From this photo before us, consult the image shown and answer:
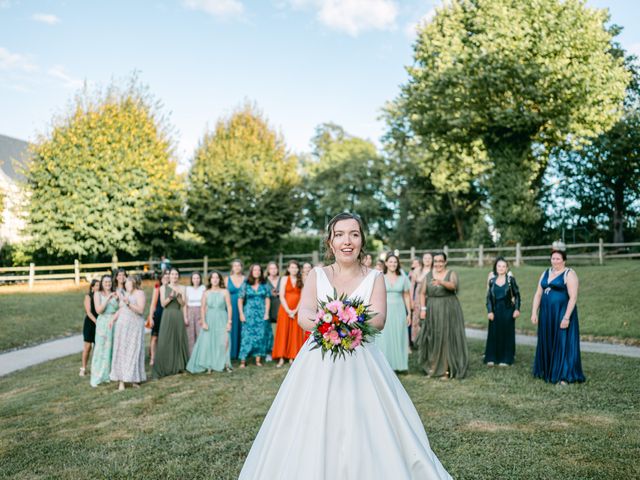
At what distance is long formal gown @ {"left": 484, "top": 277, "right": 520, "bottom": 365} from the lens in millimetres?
10422

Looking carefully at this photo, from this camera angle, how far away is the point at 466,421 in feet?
A: 21.3

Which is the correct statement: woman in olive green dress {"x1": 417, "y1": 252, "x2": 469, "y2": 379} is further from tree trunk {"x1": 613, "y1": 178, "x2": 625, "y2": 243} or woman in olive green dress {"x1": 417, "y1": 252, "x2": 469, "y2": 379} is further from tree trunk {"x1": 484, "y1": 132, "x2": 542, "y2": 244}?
tree trunk {"x1": 613, "y1": 178, "x2": 625, "y2": 243}

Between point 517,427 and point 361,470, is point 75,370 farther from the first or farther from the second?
point 361,470

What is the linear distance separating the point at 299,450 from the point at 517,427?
3920 mm

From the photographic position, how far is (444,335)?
952cm

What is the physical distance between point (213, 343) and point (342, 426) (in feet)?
25.4

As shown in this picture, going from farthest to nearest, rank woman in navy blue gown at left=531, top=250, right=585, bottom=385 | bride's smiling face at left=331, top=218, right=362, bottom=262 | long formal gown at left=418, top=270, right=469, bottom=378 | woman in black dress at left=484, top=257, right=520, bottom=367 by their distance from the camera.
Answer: woman in black dress at left=484, top=257, right=520, bottom=367 < long formal gown at left=418, top=270, right=469, bottom=378 < woman in navy blue gown at left=531, top=250, right=585, bottom=385 < bride's smiling face at left=331, top=218, right=362, bottom=262

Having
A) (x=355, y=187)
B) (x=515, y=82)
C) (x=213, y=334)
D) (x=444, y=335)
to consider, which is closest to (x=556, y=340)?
(x=444, y=335)

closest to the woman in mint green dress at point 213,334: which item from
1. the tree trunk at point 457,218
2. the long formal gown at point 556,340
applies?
the long formal gown at point 556,340

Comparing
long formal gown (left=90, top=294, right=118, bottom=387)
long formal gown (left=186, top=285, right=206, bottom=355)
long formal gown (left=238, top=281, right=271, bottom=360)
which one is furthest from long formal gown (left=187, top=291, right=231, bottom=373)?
long formal gown (left=90, top=294, right=118, bottom=387)

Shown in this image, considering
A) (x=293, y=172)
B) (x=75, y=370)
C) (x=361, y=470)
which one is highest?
(x=293, y=172)

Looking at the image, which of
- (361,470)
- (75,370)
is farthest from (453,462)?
(75,370)

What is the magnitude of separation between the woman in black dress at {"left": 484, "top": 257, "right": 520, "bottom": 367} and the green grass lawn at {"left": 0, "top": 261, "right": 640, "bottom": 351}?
14.9ft

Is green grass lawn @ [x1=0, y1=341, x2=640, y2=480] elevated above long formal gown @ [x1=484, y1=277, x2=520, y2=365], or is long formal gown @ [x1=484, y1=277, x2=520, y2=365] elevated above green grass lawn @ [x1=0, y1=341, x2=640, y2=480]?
long formal gown @ [x1=484, y1=277, x2=520, y2=365]
